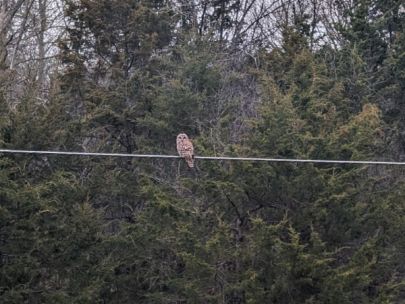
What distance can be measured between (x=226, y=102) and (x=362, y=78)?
3.22 meters

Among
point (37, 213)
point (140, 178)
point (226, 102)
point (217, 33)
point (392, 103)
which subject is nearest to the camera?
point (37, 213)

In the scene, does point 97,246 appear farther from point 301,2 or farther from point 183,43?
point 301,2

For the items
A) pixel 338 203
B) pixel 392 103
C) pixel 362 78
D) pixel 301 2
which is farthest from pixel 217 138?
pixel 301 2

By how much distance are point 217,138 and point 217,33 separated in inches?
247

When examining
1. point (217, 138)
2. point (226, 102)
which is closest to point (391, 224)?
point (217, 138)

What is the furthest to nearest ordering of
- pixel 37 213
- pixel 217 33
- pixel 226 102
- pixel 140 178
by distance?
pixel 217 33 → pixel 226 102 → pixel 140 178 → pixel 37 213

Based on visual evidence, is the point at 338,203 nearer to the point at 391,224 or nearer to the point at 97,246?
the point at 391,224

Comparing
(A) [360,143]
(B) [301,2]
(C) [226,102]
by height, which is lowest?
(A) [360,143]

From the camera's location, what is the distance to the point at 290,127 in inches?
506

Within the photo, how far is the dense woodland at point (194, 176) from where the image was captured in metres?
12.1

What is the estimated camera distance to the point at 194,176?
14117 millimetres

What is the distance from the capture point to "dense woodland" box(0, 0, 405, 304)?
12070 millimetres

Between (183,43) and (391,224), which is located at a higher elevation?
(183,43)

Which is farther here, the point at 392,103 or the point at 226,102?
the point at 392,103
